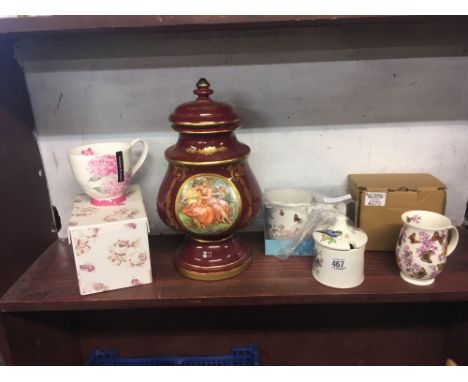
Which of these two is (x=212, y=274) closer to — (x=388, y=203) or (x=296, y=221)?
(x=296, y=221)

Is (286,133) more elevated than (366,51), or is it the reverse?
(366,51)

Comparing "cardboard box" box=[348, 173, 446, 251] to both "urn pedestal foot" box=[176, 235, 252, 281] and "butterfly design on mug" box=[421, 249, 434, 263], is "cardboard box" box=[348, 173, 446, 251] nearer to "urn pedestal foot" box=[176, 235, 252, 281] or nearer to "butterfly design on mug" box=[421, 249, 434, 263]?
"butterfly design on mug" box=[421, 249, 434, 263]

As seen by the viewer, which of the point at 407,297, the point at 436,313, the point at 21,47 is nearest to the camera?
the point at 407,297

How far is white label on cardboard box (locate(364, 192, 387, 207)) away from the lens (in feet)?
2.49

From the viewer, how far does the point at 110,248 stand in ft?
2.21

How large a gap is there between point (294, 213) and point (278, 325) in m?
0.36

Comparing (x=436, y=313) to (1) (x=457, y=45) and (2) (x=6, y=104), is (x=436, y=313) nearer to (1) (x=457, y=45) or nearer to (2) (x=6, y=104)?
(1) (x=457, y=45)

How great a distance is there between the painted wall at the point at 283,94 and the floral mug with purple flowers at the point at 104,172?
0.43 feet

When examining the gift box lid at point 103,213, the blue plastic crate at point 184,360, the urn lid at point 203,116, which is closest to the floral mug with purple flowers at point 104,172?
the gift box lid at point 103,213

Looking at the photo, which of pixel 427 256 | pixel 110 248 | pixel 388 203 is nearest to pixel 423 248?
pixel 427 256

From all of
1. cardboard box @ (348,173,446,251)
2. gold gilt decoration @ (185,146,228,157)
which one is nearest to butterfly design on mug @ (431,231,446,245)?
cardboard box @ (348,173,446,251)

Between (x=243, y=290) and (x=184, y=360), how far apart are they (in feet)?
1.17

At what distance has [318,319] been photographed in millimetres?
959

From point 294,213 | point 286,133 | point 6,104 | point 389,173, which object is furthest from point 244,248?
point 6,104
